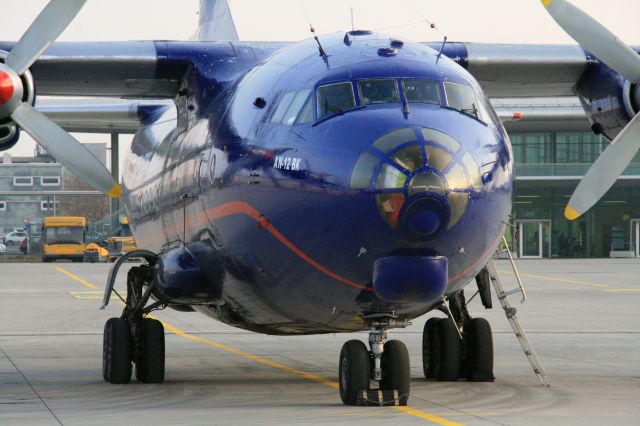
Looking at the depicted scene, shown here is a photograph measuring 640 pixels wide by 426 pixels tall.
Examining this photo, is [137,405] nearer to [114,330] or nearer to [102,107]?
[114,330]

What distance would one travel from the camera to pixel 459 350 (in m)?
14.6

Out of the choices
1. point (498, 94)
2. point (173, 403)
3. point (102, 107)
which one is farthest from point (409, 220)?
point (102, 107)

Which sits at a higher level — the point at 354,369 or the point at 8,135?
the point at 8,135

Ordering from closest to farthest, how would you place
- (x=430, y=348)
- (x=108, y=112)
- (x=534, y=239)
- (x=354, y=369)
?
(x=354, y=369), (x=430, y=348), (x=108, y=112), (x=534, y=239)

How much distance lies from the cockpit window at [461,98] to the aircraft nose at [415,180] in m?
1.03

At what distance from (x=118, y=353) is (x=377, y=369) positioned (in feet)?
13.5

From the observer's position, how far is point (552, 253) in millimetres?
74000

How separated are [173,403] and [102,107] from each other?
942cm

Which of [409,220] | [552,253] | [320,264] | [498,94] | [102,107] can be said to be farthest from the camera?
[552,253]

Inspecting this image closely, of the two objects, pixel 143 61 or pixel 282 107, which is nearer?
pixel 282 107

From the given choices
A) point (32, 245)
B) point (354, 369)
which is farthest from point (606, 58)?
point (32, 245)

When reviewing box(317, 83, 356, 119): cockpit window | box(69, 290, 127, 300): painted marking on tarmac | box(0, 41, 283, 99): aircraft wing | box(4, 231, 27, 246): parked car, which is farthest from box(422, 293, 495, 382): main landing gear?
box(4, 231, 27, 246): parked car

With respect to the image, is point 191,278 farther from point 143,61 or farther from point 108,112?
point 108,112

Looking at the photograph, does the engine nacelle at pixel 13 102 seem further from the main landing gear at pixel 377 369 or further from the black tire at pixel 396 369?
the black tire at pixel 396 369
